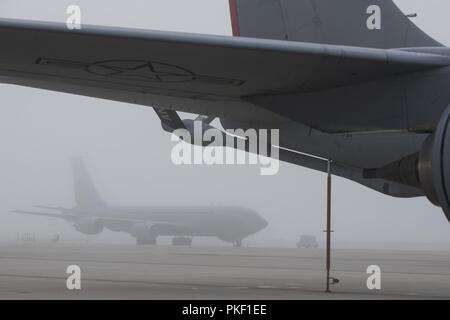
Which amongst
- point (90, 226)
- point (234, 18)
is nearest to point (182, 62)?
point (234, 18)

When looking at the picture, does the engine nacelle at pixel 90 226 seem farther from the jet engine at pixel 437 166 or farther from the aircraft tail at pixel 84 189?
the jet engine at pixel 437 166

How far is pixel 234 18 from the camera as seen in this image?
15.4 metres

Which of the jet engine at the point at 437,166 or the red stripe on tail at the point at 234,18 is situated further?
the red stripe on tail at the point at 234,18

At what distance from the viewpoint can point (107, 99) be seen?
1433 centimetres

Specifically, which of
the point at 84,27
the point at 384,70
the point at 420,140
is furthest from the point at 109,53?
the point at 420,140

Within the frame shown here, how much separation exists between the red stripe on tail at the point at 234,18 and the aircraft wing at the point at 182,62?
2.81 meters

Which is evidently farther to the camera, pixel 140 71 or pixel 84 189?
pixel 84 189

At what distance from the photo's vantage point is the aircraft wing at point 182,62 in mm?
9867

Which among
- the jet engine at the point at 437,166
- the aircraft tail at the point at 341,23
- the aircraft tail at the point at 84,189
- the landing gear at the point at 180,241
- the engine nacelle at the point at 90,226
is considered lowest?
the jet engine at the point at 437,166

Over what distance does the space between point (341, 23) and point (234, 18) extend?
7.07ft

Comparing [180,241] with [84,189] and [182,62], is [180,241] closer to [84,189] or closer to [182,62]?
[84,189]

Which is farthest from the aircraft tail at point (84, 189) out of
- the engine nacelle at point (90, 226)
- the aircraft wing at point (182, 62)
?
the aircraft wing at point (182, 62)

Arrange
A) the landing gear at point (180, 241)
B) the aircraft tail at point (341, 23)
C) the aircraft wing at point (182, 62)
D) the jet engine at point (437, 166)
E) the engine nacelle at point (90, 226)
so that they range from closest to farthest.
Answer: the aircraft wing at point (182, 62) → the jet engine at point (437, 166) → the aircraft tail at point (341, 23) → the engine nacelle at point (90, 226) → the landing gear at point (180, 241)
